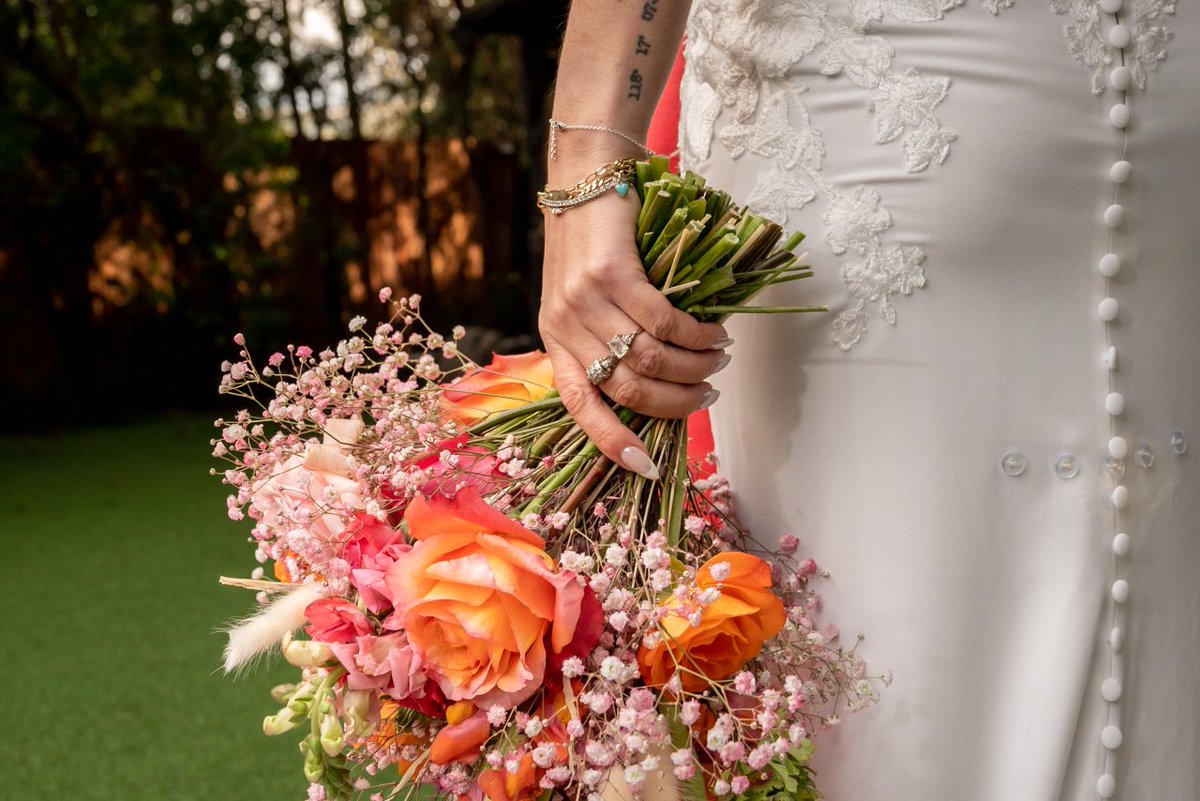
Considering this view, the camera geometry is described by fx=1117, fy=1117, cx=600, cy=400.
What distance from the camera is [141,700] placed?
3.24 m

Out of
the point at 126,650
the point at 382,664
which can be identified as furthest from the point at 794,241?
the point at 126,650

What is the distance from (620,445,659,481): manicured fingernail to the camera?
0.97 m

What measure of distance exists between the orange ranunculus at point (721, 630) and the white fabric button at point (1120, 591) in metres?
0.28

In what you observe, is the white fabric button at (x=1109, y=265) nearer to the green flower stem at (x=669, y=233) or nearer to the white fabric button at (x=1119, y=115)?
the white fabric button at (x=1119, y=115)

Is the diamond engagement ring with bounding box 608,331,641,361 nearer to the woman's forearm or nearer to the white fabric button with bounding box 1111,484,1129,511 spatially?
the woman's forearm

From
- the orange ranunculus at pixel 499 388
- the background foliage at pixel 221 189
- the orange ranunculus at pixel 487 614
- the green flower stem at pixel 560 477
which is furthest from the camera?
the background foliage at pixel 221 189

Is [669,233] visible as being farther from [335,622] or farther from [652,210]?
[335,622]

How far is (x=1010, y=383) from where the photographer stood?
0.94m

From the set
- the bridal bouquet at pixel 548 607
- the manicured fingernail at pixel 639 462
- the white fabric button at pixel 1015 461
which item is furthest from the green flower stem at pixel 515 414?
the white fabric button at pixel 1015 461

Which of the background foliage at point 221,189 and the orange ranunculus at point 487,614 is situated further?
the background foliage at point 221,189

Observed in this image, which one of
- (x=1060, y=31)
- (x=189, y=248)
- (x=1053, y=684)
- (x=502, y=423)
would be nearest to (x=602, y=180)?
(x=502, y=423)

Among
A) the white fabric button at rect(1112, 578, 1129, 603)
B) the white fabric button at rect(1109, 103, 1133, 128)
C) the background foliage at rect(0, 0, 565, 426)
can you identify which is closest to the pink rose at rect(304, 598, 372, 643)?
the white fabric button at rect(1112, 578, 1129, 603)

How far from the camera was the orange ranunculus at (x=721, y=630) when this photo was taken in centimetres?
89

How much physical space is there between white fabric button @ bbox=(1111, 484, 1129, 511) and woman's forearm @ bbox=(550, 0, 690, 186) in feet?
1.70
